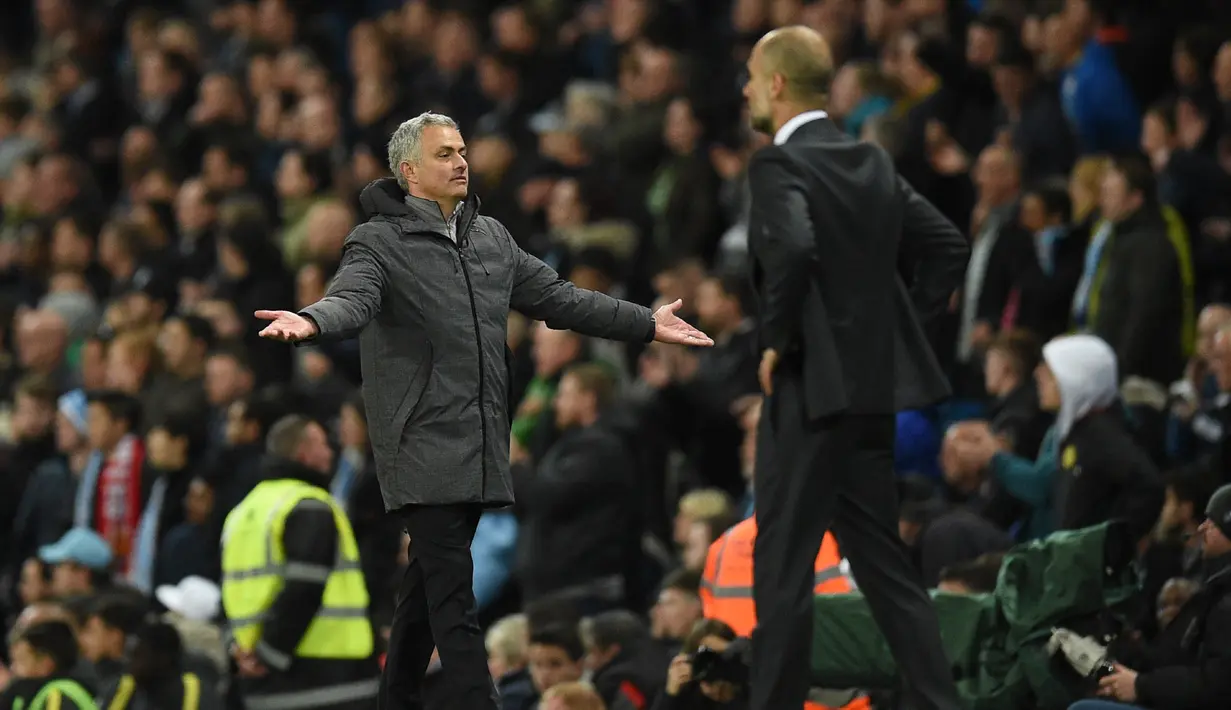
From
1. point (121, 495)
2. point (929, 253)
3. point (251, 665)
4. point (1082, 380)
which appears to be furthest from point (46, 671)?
point (929, 253)

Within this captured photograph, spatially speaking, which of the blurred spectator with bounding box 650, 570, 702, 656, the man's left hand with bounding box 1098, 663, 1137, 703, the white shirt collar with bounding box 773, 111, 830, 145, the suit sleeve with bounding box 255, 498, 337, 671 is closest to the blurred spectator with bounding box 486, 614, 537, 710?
the blurred spectator with bounding box 650, 570, 702, 656

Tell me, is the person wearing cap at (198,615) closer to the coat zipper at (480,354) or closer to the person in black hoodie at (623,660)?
the person in black hoodie at (623,660)

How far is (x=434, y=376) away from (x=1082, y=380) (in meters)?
3.98

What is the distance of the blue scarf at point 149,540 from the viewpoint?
12.0m

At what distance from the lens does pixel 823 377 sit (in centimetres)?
612

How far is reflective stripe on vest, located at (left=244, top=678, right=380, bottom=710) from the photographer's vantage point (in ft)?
29.7

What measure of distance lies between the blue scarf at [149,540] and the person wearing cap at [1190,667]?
6104 mm

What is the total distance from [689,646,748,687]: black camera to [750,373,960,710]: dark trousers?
149cm

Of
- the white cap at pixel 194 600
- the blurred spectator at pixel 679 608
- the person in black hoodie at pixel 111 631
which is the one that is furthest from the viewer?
the white cap at pixel 194 600

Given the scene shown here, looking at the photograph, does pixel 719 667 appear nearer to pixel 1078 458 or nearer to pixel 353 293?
pixel 1078 458

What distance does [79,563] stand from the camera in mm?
11539

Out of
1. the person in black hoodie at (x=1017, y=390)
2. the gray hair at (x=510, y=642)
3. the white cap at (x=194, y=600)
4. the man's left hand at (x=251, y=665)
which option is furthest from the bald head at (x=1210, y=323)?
the white cap at (x=194, y=600)

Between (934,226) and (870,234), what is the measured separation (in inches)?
12.0

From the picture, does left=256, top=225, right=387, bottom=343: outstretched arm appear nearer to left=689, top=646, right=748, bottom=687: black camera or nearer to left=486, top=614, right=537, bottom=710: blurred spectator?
left=689, top=646, right=748, bottom=687: black camera
